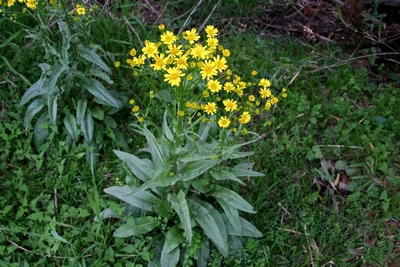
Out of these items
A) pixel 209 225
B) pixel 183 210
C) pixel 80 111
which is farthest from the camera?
pixel 80 111

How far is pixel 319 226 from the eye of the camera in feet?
9.46

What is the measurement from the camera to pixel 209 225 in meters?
2.48

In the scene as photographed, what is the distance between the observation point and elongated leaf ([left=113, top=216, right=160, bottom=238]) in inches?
101

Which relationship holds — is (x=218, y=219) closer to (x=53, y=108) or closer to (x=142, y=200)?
(x=142, y=200)

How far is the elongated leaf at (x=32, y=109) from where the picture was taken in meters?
3.20

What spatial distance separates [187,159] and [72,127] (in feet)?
4.39

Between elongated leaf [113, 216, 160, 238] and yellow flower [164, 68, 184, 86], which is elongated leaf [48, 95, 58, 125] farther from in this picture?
yellow flower [164, 68, 184, 86]

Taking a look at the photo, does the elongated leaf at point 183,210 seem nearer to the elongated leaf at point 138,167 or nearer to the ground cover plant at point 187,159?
the ground cover plant at point 187,159

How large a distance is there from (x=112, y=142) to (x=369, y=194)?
6.51 ft

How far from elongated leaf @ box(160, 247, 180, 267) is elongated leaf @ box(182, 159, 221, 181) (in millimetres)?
495

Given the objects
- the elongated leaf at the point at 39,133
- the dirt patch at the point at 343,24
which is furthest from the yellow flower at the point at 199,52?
the dirt patch at the point at 343,24

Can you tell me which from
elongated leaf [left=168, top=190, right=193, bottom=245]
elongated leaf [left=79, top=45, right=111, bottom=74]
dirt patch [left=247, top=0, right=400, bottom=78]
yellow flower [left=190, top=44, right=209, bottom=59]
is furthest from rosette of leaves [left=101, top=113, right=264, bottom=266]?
dirt patch [left=247, top=0, right=400, bottom=78]

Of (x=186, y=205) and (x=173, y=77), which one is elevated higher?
(x=173, y=77)

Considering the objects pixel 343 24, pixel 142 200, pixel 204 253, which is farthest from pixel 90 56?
pixel 343 24
